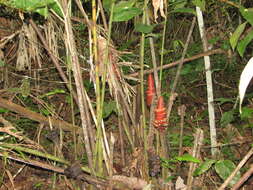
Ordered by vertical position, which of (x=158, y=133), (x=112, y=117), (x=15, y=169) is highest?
(x=158, y=133)

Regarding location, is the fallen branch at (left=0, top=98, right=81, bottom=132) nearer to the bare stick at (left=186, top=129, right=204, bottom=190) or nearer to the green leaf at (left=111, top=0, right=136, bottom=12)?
the bare stick at (left=186, top=129, right=204, bottom=190)

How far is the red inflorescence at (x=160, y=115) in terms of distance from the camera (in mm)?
1626

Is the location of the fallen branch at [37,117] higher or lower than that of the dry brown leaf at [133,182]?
higher

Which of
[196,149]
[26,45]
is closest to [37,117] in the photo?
[26,45]

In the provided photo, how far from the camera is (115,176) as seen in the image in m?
1.76

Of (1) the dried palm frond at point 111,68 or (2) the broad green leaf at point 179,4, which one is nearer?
(1) the dried palm frond at point 111,68

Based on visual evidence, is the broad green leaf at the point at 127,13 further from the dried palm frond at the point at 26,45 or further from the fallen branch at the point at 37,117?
the dried palm frond at the point at 26,45

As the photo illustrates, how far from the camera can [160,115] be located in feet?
5.34

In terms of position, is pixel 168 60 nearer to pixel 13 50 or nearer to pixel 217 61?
pixel 217 61

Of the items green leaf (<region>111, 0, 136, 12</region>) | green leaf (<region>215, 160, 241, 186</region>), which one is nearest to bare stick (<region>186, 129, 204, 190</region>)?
green leaf (<region>215, 160, 241, 186</region>)

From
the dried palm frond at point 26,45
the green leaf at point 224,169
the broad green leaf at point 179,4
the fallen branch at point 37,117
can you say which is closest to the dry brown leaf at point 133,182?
the green leaf at point 224,169

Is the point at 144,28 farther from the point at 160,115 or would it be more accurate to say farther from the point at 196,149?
the point at 196,149

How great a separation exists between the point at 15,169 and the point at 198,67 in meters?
1.35

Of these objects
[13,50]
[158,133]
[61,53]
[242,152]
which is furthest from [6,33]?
[242,152]
